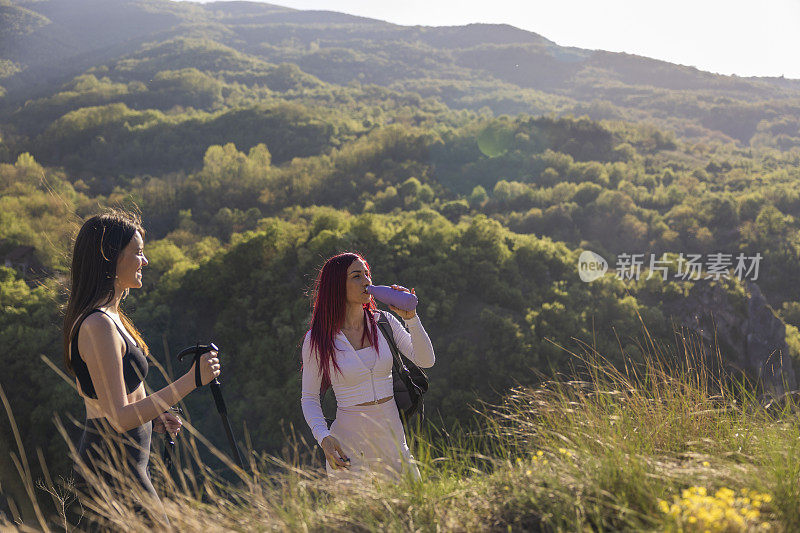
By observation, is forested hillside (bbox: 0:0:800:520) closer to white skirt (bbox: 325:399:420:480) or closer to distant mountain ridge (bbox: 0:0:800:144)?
distant mountain ridge (bbox: 0:0:800:144)

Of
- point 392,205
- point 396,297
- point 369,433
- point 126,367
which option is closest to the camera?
point 126,367

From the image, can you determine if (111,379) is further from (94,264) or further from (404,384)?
(404,384)

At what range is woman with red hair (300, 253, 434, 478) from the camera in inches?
99.6

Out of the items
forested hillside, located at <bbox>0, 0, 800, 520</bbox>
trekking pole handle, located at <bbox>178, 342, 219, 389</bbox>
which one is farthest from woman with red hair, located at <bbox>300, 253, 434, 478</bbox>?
forested hillside, located at <bbox>0, 0, 800, 520</bbox>

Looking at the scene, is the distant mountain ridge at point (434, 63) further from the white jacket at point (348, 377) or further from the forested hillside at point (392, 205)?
the white jacket at point (348, 377)

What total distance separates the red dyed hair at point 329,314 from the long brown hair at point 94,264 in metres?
0.89

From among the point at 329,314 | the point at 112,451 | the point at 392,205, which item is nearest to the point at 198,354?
the point at 112,451

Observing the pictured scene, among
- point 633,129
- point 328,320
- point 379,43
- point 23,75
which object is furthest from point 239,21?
point 328,320

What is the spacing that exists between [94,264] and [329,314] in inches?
39.8

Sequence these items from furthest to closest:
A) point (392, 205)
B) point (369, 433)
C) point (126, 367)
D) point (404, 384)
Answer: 1. point (392, 205)
2. point (404, 384)
3. point (369, 433)
4. point (126, 367)

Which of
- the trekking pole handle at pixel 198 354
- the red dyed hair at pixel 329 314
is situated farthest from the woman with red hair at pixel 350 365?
the trekking pole handle at pixel 198 354

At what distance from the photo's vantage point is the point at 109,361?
191cm

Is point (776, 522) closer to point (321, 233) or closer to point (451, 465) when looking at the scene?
point (451, 465)

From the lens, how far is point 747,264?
35719 mm
